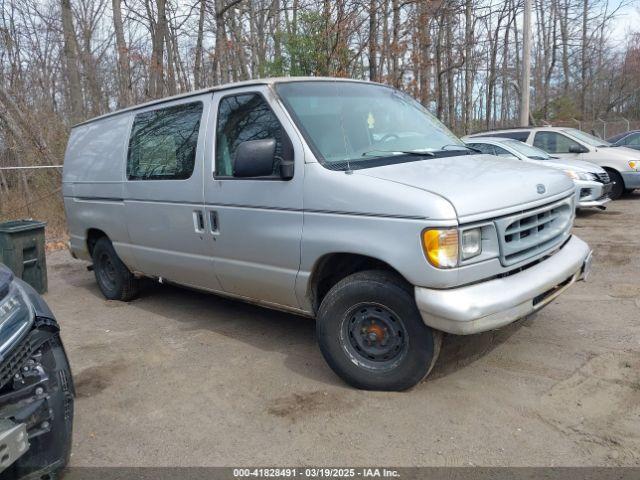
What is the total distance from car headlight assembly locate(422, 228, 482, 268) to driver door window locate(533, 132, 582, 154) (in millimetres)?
9848

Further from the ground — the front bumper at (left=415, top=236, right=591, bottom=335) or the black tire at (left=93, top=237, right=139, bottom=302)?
the front bumper at (left=415, top=236, right=591, bottom=335)

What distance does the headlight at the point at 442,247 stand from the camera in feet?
10.00

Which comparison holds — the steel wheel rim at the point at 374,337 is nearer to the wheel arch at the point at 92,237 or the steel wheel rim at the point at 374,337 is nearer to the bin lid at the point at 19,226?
the wheel arch at the point at 92,237

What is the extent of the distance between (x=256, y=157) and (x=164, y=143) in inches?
67.5

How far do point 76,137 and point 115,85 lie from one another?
19.1m

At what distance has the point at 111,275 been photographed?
20.8 feet

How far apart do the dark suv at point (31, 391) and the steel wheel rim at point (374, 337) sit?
1.72 metres

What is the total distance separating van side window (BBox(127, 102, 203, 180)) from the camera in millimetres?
4715

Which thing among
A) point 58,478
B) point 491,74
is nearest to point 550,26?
point 491,74

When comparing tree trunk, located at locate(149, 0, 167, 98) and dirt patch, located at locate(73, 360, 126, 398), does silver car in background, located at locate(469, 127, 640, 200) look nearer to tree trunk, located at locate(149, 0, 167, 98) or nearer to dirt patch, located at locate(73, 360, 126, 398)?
dirt patch, located at locate(73, 360, 126, 398)

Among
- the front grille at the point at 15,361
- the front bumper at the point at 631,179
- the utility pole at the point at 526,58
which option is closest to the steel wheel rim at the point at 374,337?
the front grille at the point at 15,361

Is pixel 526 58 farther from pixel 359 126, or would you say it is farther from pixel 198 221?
pixel 198 221

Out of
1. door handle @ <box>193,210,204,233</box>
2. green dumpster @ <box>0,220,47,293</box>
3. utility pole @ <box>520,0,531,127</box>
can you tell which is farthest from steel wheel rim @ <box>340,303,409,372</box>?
utility pole @ <box>520,0,531,127</box>

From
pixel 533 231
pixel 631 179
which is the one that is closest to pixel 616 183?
pixel 631 179
